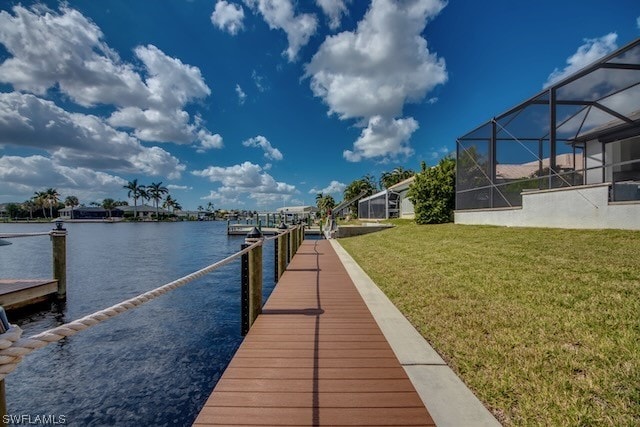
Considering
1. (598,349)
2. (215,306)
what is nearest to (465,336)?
(598,349)

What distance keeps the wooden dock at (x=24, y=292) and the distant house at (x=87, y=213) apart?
12386 centimetres

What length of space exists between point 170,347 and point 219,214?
174 meters

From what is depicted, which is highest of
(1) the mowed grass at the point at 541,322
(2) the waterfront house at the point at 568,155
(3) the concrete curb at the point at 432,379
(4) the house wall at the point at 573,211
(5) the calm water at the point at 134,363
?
(2) the waterfront house at the point at 568,155

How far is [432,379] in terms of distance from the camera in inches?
112

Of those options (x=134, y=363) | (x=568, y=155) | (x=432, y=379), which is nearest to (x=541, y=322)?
(x=432, y=379)

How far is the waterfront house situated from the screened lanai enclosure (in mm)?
26

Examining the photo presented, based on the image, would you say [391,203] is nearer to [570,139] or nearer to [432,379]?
[570,139]

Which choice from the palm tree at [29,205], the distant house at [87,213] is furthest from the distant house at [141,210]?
the palm tree at [29,205]

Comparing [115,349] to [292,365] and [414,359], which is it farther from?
[414,359]

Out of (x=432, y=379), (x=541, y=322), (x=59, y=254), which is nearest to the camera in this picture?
(x=432, y=379)

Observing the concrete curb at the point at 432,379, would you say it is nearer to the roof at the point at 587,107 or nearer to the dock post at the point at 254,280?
the dock post at the point at 254,280

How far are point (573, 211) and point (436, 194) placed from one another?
9.28 metres

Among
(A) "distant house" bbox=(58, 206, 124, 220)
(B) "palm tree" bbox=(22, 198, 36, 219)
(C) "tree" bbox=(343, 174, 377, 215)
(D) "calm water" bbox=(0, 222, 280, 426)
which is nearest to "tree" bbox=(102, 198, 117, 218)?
(A) "distant house" bbox=(58, 206, 124, 220)

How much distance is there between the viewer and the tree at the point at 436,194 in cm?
1842
